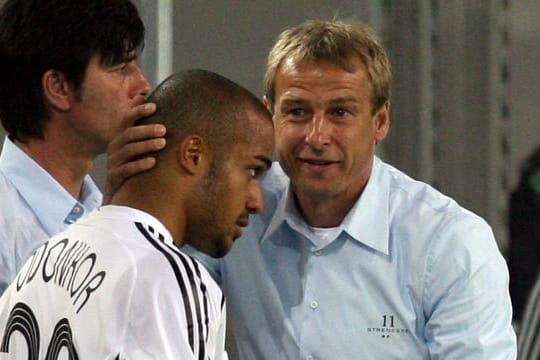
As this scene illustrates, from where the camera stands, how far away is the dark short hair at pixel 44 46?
Answer: 223cm

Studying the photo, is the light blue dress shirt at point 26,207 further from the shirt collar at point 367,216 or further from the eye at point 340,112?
the eye at point 340,112

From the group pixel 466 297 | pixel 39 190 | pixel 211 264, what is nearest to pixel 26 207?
pixel 39 190

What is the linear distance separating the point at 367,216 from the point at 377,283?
4.8 inches

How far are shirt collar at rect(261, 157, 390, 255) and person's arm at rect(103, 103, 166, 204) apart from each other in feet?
1.77

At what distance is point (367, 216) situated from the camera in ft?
7.64

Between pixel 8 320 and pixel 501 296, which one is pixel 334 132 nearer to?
pixel 501 296

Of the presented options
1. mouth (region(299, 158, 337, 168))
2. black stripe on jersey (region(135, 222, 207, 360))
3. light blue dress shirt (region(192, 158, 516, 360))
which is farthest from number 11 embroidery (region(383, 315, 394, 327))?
black stripe on jersey (region(135, 222, 207, 360))

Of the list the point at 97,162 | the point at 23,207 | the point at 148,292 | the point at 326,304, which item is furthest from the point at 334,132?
the point at 97,162

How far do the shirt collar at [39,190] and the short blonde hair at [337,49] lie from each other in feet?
1.47

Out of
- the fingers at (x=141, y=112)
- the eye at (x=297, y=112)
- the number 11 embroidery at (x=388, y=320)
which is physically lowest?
the number 11 embroidery at (x=388, y=320)

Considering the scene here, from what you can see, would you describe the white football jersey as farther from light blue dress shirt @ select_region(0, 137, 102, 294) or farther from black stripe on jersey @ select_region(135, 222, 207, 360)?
light blue dress shirt @ select_region(0, 137, 102, 294)

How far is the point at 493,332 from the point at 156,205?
27.5 inches

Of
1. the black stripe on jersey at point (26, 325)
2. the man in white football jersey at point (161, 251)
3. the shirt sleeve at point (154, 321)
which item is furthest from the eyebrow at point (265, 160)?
the black stripe on jersey at point (26, 325)

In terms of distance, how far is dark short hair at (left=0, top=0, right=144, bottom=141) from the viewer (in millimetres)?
2230
